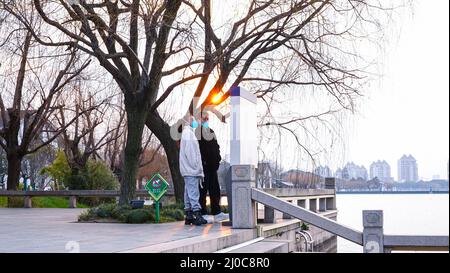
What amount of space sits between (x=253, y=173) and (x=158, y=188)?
2158 millimetres

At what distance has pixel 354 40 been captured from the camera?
1255 cm

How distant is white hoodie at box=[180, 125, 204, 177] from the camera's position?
364 inches

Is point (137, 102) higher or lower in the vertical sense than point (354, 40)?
lower

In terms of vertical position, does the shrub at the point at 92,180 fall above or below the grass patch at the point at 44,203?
above

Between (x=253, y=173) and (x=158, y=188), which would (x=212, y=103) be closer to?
(x=158, y=188)

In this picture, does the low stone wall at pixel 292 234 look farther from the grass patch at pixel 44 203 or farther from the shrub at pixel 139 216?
the grass patch at pixel 44 203

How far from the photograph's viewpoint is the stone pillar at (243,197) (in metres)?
8.91

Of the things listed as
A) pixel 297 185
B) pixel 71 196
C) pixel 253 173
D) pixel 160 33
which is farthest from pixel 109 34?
pixel 71 196

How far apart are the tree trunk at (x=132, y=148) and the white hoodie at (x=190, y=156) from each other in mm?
3772

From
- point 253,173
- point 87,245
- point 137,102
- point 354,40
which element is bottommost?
point 87,245

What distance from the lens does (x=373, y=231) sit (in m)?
7.38

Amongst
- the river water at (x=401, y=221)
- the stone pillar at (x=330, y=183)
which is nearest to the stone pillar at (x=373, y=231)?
the river water at (x=401, y=221)

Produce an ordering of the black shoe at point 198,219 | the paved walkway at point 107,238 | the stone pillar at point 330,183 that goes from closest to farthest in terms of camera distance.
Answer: the paved walkway at point 107,238 < the black shoe at point 198,219 < the stone pillar at point 330,183

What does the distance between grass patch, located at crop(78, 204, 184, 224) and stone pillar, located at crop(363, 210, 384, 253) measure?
4.59m
